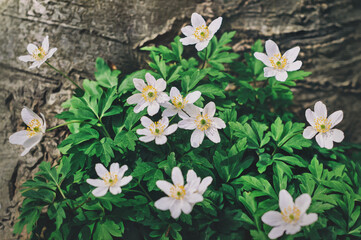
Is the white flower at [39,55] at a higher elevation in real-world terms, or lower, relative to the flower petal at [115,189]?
higher

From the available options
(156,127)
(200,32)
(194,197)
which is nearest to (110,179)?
(156,127)

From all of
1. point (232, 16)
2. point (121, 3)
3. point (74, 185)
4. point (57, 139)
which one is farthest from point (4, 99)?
point (232, 16)

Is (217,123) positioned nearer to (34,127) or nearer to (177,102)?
(177,102)

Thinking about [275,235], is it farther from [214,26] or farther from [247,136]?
[214,26]

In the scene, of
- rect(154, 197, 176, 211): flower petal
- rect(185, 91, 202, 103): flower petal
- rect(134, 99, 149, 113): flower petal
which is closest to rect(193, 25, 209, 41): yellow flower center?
→ rect(185, 91, 202, 103): flower petal

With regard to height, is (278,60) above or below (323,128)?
above

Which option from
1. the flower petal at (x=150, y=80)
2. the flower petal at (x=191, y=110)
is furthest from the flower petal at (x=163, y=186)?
the flower petal at (x=150, y=80)

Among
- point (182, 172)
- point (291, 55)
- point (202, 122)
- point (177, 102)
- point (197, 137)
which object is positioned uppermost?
point (291, 55)

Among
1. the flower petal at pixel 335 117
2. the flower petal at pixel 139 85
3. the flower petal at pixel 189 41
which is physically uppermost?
the flower petal at pixel 189 41

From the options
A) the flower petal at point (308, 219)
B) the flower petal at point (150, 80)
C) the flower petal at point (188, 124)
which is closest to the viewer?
the flower petal at point (308, 219)

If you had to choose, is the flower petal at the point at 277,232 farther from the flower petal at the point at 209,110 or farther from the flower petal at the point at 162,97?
the flower petal at the point at 162,97
